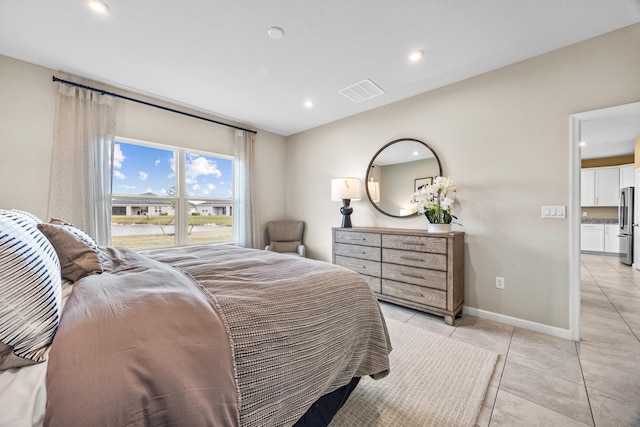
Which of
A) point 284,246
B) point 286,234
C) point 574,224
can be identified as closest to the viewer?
point 574,224

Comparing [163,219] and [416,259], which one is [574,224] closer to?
[416,259]

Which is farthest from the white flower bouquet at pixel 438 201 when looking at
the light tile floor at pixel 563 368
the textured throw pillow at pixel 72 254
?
the textured throw pillow at pixel 72 254

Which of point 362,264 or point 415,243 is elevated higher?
point 415,243

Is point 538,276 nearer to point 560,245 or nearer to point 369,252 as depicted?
point 560,245

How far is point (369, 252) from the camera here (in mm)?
3031

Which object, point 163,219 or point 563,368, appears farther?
point 163,219

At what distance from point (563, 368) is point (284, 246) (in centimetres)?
340

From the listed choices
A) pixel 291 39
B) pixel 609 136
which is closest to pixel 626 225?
pixel 609 136

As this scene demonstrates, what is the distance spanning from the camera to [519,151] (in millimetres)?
→ 2430

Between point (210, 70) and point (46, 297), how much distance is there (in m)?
2.57

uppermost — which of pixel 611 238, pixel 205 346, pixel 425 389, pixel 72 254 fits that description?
pixel 72 254

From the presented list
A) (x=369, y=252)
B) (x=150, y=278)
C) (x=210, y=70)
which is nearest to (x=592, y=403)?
(x=369, y=252)

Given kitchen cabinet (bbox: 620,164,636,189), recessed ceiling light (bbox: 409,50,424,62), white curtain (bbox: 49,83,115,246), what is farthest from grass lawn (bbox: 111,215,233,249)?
kitchen cabinet (bbox: 620,164,636,189)

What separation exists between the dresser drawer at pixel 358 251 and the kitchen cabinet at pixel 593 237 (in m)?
6.59
